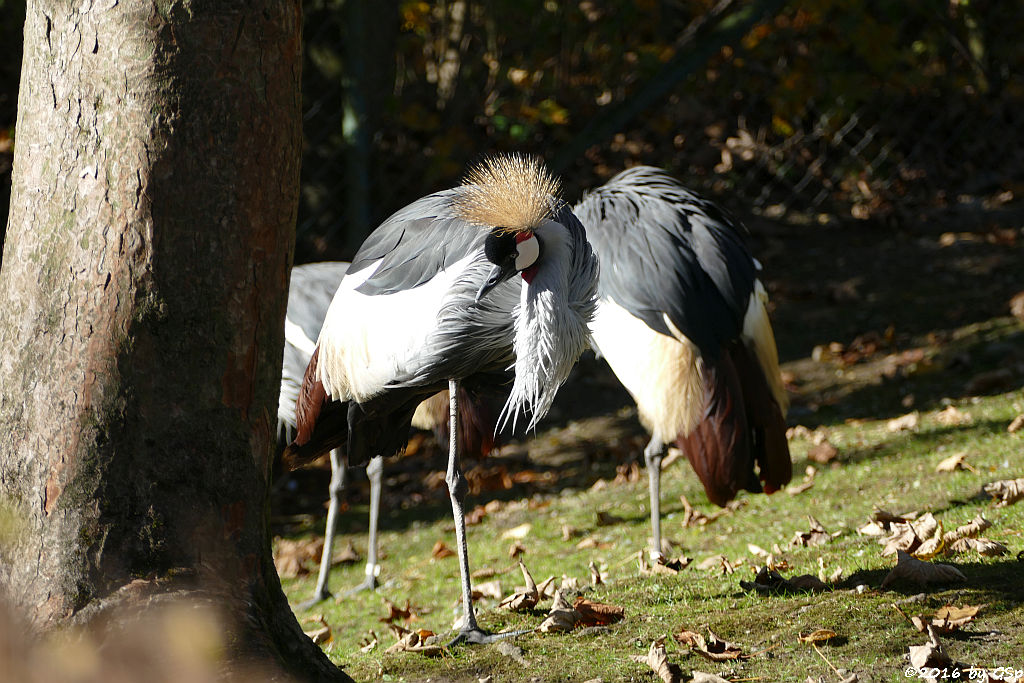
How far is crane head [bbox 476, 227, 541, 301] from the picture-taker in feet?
11.7

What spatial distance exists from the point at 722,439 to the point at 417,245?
5.14 feet

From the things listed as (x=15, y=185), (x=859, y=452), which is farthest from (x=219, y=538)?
(x=859, y=452)

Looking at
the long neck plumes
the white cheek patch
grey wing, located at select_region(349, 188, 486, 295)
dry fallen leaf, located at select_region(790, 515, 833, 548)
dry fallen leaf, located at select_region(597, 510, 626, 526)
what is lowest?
dry fallen leaf, located at select_region(790, 515, 833, 548)

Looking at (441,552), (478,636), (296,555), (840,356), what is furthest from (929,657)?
(840,356)

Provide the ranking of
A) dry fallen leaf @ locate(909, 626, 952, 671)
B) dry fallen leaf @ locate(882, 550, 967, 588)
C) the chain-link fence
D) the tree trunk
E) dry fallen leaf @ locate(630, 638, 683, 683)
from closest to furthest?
the tree trunk < dry fallen leaf @ locate(909, 626, 952, 671) < dry fallen leaf @ locate(630, 638, 683, 683) < dry fallen leaf @ locate(882, 550, 967, 588) < the chain-link fence

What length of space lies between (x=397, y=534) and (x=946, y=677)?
4.02 metres

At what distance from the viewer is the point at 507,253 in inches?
142

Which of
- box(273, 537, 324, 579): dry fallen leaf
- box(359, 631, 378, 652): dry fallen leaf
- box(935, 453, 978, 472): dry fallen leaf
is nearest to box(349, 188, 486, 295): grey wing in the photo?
box(359, 631, 378, 652): dry fallen leaf

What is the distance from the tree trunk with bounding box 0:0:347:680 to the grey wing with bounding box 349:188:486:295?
113 cm

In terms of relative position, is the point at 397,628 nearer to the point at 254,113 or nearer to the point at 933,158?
the point at 254,113

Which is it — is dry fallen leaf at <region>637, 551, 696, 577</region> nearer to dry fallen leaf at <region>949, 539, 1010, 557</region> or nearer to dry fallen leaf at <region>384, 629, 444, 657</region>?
dry fallen leaf at <region>949, 539, 1010, 557</region>

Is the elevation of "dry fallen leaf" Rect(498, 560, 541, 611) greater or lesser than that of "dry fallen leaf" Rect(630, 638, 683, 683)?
greater

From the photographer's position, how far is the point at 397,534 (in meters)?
6.48

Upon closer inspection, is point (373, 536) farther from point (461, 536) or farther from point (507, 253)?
point (507, 253)
